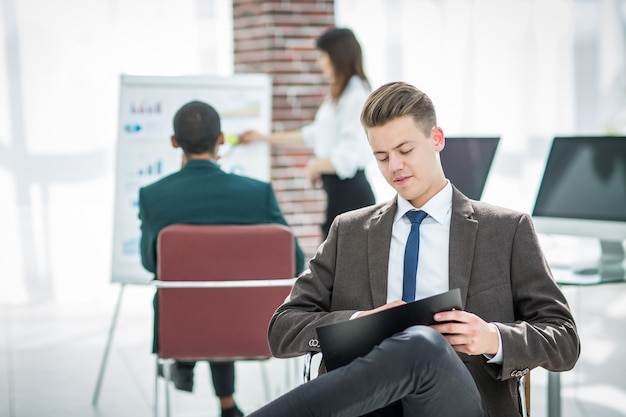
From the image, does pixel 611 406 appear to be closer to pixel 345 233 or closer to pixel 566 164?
pixel 566 164

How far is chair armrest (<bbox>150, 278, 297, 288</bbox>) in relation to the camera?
289 cm

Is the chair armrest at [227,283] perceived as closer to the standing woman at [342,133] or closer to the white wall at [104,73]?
the standing woman at [342,133]

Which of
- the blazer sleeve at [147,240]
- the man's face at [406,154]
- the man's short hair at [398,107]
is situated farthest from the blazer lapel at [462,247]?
the blazer sleeve at [147,240]

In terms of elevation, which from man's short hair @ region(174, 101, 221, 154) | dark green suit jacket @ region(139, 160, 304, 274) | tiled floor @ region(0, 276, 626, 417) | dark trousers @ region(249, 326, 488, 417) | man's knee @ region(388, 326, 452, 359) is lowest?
tiled floor @ region(0, 276, 626, 417)

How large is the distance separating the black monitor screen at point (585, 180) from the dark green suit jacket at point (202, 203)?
3.55 ft

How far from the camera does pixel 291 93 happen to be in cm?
587

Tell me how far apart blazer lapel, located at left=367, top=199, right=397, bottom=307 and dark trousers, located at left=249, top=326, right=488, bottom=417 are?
257 millimetres

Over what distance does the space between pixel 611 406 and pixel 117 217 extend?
7.75 ft

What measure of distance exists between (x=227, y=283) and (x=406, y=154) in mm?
1048

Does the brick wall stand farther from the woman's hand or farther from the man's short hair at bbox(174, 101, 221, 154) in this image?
the man's short hair at bbox(174, 101, 221, 154)

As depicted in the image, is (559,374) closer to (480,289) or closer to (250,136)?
(480,289)

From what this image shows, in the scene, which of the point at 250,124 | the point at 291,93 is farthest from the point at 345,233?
the point at 291,93

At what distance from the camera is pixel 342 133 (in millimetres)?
4316

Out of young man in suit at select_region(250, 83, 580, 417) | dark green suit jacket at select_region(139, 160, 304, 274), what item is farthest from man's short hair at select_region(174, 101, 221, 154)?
young man in suit at select_region(250, 83, 580, 417)
